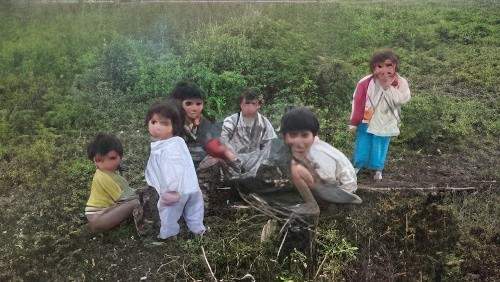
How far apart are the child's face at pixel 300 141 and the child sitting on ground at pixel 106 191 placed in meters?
1.43

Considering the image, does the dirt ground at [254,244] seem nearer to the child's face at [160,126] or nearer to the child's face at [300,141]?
the child's face at [300,141]

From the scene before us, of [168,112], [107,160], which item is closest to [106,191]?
[107,160]

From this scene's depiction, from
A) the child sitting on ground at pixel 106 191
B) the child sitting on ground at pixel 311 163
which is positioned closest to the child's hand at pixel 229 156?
the child sitting on ground at pixel 311 163

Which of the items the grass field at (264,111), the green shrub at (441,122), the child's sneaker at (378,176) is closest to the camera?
the grass field at (264,111)

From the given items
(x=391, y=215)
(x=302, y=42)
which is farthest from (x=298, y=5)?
(x=391, y=215)

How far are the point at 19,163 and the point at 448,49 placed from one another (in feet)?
24.7

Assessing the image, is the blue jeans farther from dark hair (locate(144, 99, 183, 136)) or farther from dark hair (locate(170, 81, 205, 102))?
dark hair (locate(144, 99, 183, 136))

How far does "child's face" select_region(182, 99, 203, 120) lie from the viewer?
16.4 feet

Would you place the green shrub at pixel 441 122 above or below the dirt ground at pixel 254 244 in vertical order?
above

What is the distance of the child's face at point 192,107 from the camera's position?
4996 mm

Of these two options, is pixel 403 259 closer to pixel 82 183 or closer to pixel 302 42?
pixel 82 183

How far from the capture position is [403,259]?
445 cm

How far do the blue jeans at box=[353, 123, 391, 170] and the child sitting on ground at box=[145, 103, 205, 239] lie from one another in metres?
1.98

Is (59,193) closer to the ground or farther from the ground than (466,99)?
closer to the ground
